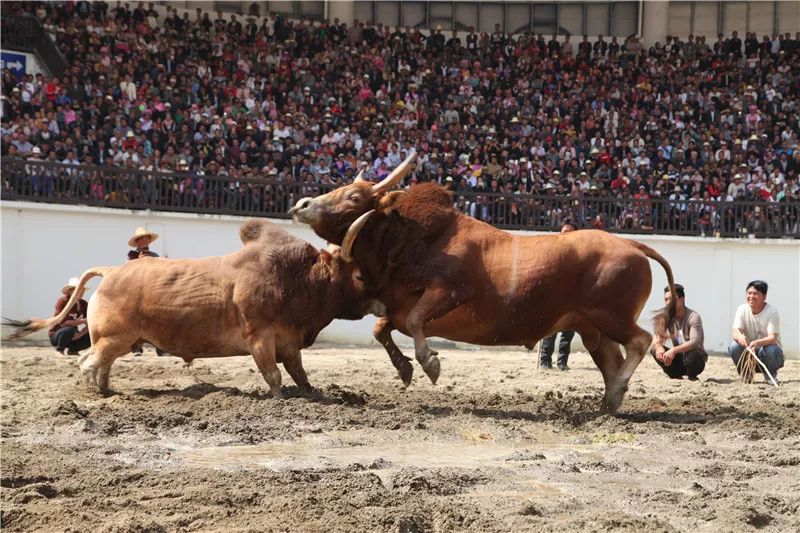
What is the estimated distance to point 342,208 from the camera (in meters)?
10.1

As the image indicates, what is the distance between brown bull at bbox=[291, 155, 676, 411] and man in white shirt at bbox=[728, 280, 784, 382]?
3636 millimetres

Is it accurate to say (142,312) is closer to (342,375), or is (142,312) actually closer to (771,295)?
(342,375)

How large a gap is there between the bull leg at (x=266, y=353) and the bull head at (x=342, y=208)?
1015mm

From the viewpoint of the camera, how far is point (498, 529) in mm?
5820

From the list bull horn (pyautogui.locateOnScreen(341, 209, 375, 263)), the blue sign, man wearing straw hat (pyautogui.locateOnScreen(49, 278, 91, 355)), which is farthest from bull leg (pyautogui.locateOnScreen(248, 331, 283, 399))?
the blue sign

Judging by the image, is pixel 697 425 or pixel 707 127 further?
pixel 707 127

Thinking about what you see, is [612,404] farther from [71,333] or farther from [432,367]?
[71,333]

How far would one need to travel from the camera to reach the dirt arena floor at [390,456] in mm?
6055

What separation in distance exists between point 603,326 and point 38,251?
39.5 feet

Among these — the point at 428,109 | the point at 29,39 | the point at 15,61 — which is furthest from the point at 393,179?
the point at 29,39

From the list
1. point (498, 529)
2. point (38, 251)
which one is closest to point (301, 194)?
point (38, 251)

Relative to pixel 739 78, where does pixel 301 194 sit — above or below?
below

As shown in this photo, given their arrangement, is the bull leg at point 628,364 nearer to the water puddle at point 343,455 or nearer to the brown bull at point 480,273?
the brown bull at point 480,273

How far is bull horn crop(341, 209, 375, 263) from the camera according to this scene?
9891 mm
